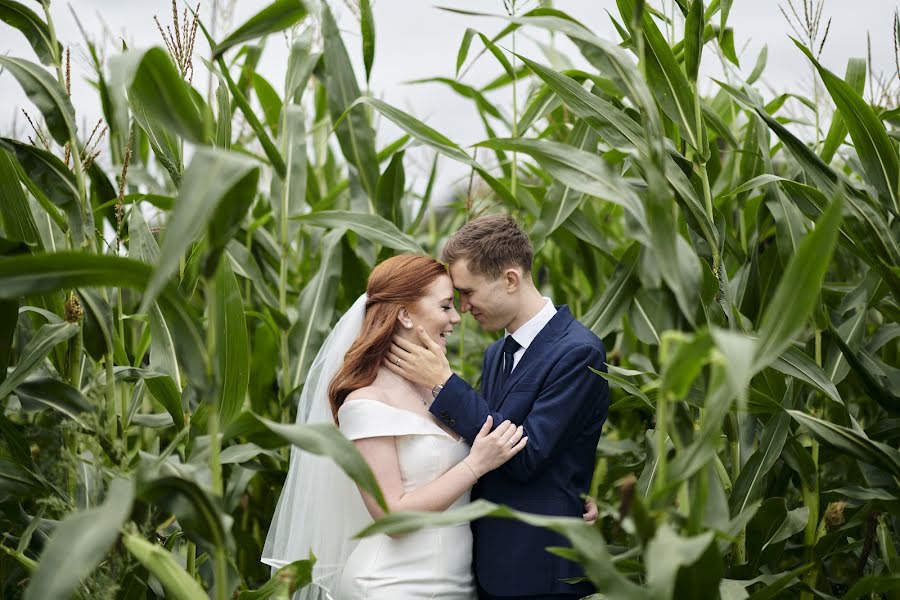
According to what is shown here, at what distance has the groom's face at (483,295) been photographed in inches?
86.0

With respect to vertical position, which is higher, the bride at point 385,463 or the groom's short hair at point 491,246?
the groom's short hair at point 491,246

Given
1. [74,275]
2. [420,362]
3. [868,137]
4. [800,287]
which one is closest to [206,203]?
[74,275]

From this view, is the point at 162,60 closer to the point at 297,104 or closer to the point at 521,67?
the point at 297,104

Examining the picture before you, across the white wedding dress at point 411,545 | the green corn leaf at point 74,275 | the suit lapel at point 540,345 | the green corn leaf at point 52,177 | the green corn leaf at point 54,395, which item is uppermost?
the green corn leaf at point 52,177

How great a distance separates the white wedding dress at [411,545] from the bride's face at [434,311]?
0.24 m

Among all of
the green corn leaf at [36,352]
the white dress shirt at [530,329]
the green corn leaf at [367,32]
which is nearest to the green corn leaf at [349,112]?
the green corn leaf at [367,32]

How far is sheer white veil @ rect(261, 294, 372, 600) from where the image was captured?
85.0 inches

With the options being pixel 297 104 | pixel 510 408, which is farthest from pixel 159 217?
pixel 510 408

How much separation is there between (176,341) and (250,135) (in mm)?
2393

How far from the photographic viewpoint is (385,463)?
205 centimetres

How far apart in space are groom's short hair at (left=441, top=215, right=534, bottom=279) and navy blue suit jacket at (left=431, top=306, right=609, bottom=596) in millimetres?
191

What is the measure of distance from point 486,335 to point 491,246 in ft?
4.62

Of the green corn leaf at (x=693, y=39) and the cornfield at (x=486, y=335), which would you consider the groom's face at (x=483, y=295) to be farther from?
the green corn leaf at (x=693, y=39)

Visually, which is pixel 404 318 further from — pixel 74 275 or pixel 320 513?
pixel 74 275
